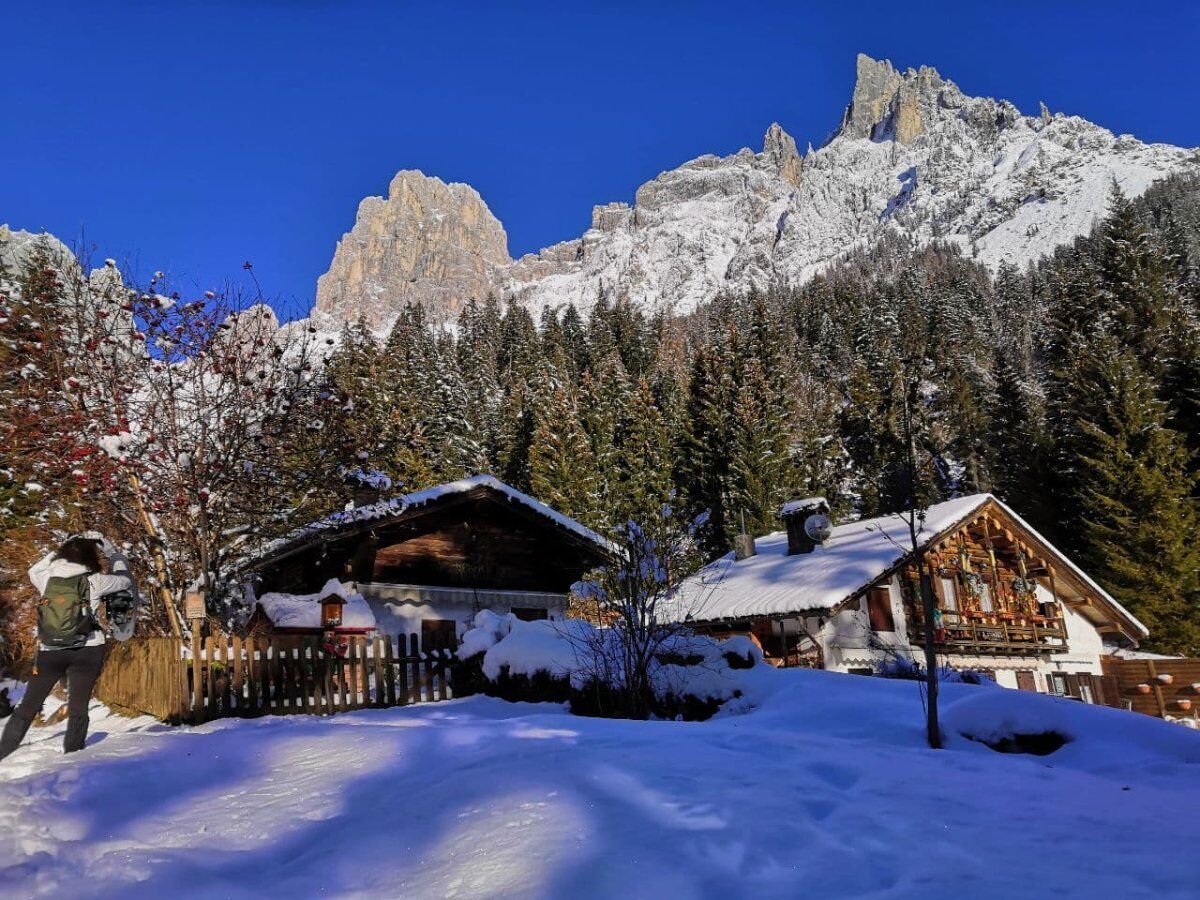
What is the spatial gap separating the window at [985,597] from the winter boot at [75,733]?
2555cm

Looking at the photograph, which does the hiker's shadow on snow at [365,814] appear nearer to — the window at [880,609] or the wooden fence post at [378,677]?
the wooden fence post at [378,677]

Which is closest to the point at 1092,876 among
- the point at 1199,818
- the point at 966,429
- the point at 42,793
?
the point at 1199,818

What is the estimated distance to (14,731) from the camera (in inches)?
265

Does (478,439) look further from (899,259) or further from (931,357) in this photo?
(899,259)

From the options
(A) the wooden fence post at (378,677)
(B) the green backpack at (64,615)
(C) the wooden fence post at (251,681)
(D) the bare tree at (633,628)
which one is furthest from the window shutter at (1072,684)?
(B) the green backpack at (64,615)

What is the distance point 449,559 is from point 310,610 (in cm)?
370

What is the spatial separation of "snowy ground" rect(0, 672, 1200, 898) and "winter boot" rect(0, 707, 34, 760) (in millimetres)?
292

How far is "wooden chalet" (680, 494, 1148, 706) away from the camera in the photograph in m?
21.5

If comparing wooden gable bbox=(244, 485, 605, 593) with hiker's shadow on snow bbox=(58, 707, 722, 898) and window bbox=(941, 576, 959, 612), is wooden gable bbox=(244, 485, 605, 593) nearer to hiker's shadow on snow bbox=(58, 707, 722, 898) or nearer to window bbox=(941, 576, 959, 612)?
hiker's shadow on snow bbox=(58, 707, 722, 898)

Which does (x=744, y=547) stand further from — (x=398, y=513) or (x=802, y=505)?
(x=398, y=513)

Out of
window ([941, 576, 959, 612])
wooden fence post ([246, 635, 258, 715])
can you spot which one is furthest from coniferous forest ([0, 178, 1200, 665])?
window ([941, 576, 959, 612])

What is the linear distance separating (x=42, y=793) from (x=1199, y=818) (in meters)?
6.68

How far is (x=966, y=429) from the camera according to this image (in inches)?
2089

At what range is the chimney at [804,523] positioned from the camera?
82.4ft
